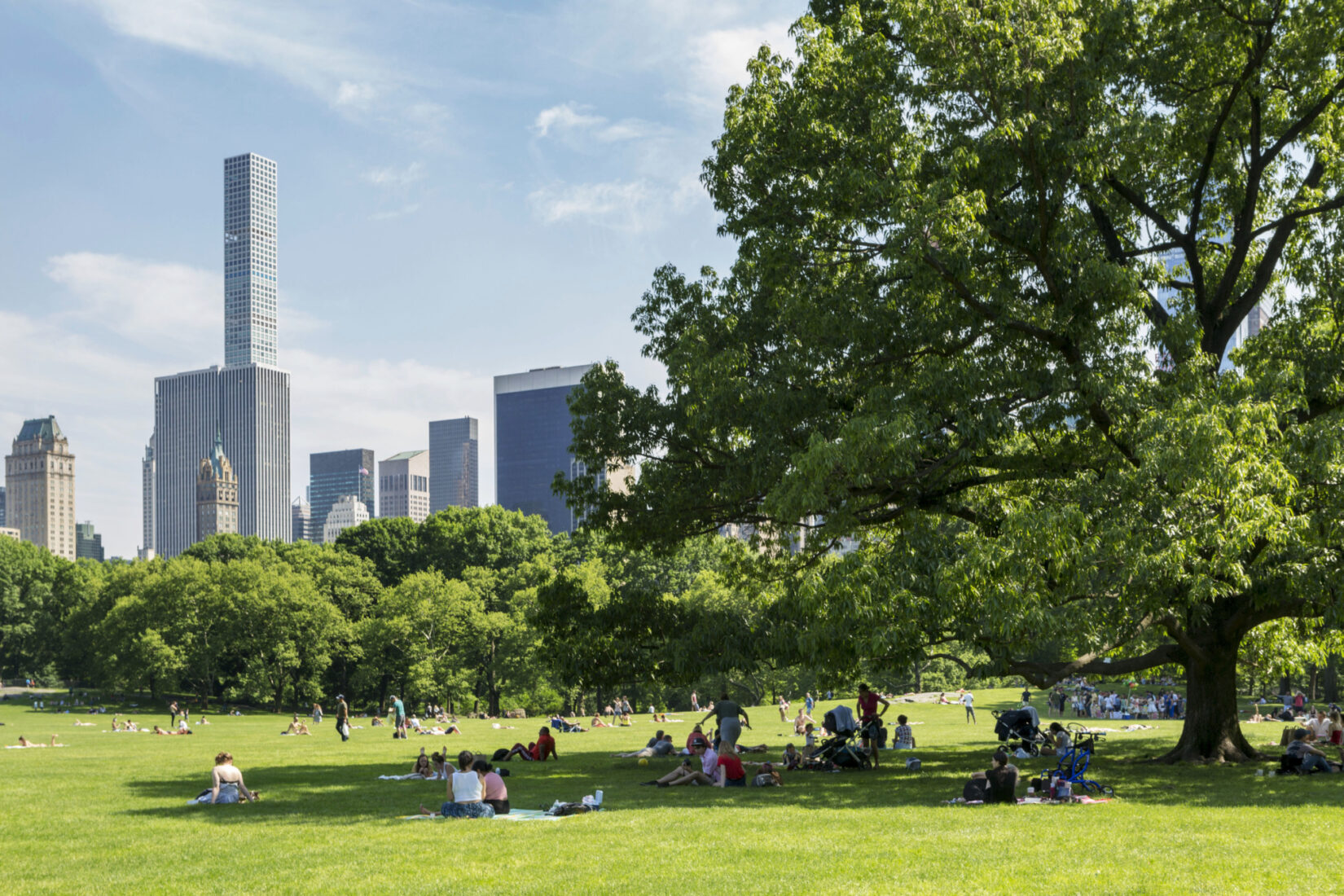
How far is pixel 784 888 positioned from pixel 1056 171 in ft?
42.2

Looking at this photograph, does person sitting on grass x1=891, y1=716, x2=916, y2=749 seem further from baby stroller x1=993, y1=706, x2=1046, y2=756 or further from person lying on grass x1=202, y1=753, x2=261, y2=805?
person lying on grass x1=202, y1=753, x2=261, y2=805

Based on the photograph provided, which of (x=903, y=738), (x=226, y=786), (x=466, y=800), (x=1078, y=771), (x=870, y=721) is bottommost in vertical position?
(x=903, y=738)

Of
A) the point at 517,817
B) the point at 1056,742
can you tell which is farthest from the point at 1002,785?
the point at 1056,742

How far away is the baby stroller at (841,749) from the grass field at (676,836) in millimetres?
780

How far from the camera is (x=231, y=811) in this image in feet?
55.7

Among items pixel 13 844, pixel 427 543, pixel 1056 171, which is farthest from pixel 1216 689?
pixel 427 543

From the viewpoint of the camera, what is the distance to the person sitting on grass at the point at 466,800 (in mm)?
15586

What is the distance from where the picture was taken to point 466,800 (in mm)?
15672

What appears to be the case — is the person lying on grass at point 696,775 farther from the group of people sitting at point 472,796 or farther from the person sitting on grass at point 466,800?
the person sitting on grass at point 466,800

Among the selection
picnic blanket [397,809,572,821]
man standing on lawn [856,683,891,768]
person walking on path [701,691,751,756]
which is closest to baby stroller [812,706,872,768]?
man standing on lawn [856,683,891,768]

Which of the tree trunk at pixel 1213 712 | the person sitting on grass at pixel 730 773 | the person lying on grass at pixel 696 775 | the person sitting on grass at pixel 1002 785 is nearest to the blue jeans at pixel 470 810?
the person lying on grass at pixel 696 775

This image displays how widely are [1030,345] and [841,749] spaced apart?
9207 millimetres

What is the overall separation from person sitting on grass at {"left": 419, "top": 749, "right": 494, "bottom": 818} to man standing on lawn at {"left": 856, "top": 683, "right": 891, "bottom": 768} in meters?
10.1

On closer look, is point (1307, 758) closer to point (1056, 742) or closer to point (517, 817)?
point (1056, 742)
